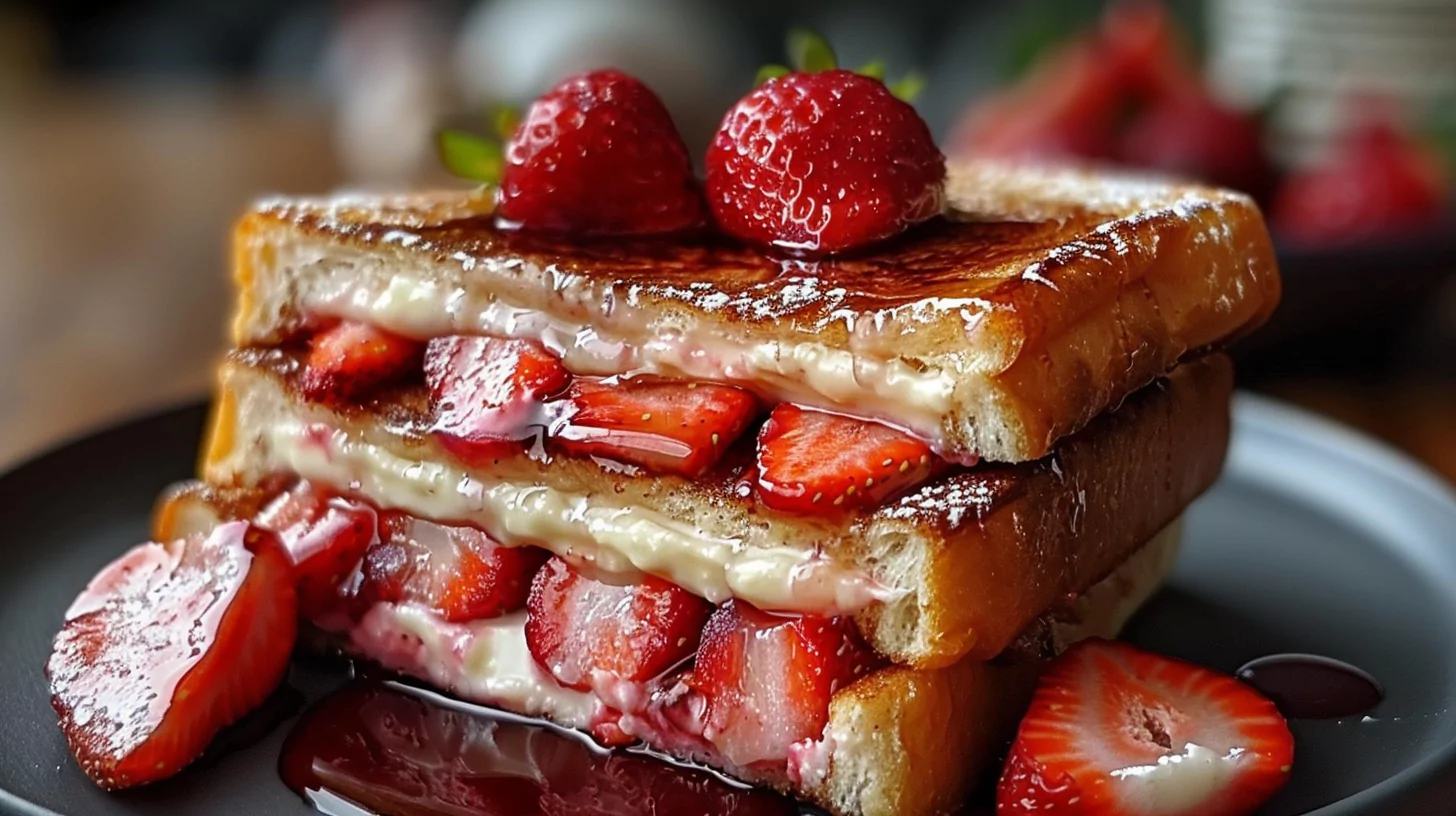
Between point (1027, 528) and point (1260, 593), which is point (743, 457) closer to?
point (1027, 528)

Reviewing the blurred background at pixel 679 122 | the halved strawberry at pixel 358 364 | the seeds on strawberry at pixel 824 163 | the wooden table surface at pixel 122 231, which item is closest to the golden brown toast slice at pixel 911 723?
the halved strawberry at pixel 358 364

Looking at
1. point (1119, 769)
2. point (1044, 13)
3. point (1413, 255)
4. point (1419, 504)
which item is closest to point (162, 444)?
point (1119, 769)

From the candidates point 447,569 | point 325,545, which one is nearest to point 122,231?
point 325,545

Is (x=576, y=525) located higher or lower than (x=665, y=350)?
lower

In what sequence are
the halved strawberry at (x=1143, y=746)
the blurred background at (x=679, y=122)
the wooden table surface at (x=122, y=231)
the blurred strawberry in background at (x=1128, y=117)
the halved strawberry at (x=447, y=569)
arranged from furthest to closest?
the blurred strawberry in background at (x=1128, y=117) < the wooden table surface at (x=122, y=231) < the blurred background at (x=679, y=122) < the halved strawberry at (x=447, y=569) < the halved strawberry at (x=1143, y=746)

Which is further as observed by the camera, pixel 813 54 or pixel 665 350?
pixel 813 54

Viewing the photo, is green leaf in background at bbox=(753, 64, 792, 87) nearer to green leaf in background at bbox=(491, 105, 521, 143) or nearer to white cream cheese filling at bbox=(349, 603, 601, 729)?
green leaf in background at bbox=(491, 105, 521, 143)

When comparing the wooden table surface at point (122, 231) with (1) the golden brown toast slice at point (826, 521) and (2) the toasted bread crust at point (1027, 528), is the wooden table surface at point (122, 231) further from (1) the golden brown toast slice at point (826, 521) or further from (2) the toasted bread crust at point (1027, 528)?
(2) the toasted bread crust at point (1027, 528)
